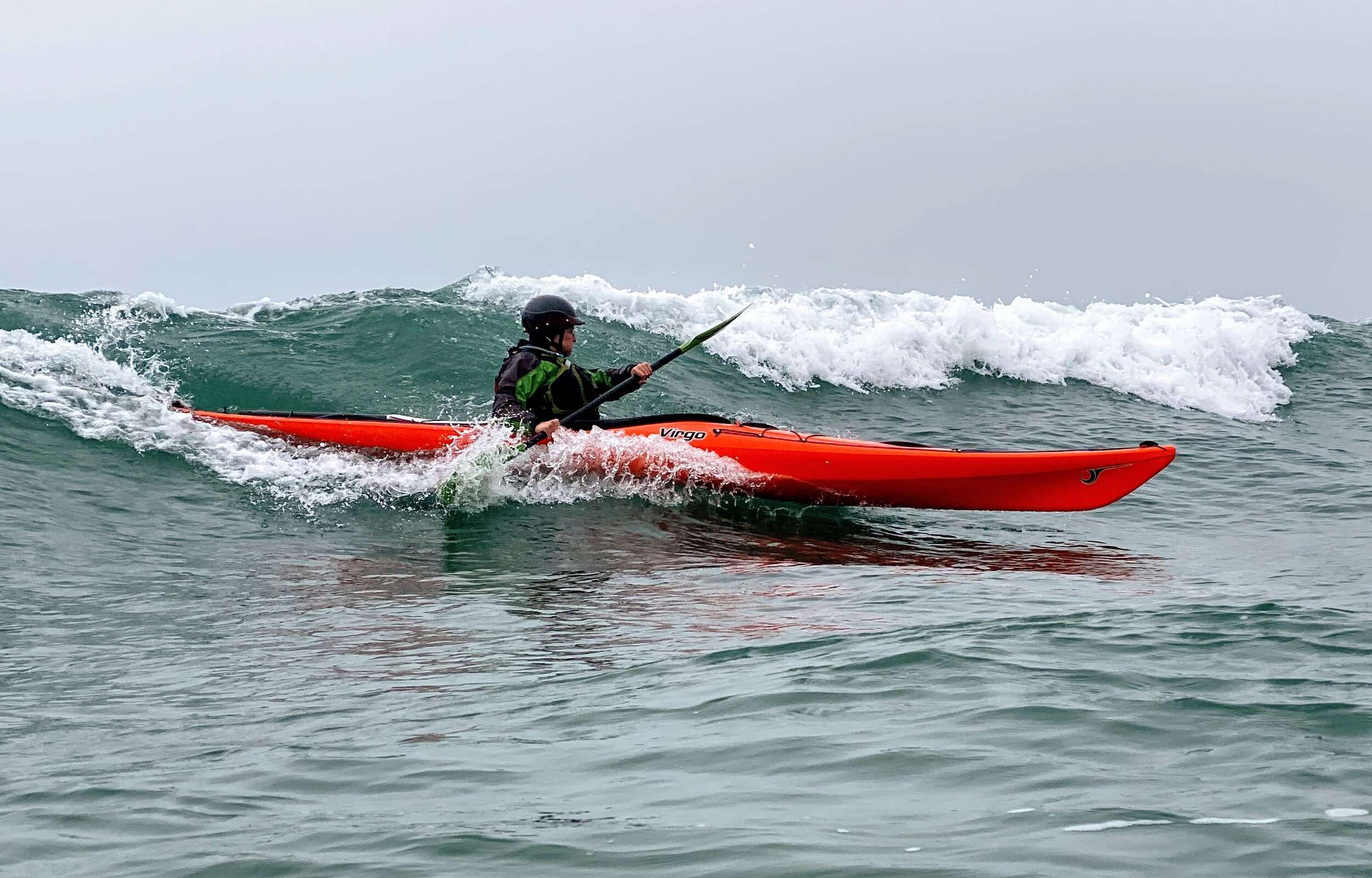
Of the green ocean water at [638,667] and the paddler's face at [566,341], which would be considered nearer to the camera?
the green ocean water at [638,667]

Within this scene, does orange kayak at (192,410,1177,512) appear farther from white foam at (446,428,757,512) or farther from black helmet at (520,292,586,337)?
black helmet at (520,292,586,337)

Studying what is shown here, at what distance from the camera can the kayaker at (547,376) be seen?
7.38 m

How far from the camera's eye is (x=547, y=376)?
739cm

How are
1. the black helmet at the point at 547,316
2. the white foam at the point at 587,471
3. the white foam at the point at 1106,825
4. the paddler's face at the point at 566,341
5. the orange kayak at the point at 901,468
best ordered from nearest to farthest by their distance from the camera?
the white foam at the point at 1106,825 → the orange kayak at the point at 901,468 → the white foam at the point at 587,471 → the black helmet at the point at 547,316 → the paddler's face at the point at 566,341

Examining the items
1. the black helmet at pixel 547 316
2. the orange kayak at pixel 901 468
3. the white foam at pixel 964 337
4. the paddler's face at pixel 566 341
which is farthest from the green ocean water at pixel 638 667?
the white foam at pixel 964 337

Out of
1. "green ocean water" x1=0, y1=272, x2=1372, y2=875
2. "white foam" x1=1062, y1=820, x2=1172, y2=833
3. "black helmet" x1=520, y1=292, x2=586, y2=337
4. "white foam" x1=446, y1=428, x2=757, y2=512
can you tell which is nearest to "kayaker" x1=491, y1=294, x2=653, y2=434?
"black helmet" x1=520, y1=292, x2=586, y2=337

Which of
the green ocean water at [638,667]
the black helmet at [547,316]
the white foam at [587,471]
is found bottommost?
the green ocean water at [638,667]

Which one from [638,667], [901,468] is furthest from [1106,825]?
A: [901,468]

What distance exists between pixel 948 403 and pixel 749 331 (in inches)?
95.7

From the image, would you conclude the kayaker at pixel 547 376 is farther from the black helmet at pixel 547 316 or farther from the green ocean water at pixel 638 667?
the green ocean water at pixel 638 667

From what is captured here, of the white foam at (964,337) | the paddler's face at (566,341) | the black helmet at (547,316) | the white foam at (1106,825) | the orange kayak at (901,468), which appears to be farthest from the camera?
the white foam at (964,337)

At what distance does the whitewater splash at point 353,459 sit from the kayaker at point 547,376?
0.58 feet

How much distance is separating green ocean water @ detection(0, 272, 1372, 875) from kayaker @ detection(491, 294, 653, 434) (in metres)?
0.43

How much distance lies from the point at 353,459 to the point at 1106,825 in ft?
21.8
